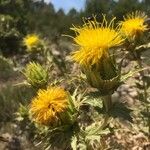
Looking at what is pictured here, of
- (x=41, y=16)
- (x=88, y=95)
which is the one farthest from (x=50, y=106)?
(x=41, y=16)

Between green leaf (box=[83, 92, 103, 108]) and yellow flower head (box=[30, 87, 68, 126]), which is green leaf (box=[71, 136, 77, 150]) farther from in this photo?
green leaf (box=[83, 92, 103, 108])

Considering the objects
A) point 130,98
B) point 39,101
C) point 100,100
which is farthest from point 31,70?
point 130,98

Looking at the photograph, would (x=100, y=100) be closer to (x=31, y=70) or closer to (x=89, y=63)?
(x=89, y=63)

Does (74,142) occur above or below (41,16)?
below

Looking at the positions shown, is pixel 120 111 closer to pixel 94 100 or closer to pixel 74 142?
pixel 94 100

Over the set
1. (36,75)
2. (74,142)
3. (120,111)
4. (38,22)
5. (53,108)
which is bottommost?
(74,142)

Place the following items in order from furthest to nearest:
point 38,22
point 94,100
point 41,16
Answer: point 41,16, point 38,22, point 94,100
